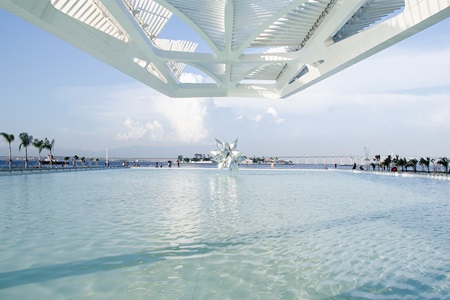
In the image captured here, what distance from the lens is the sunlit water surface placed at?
3.48 metres

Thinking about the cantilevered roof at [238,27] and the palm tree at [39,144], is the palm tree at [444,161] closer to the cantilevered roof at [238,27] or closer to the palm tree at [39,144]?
the cantilevered roof at [238,27]

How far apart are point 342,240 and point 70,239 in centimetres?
400

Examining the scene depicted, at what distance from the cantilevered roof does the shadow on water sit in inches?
321

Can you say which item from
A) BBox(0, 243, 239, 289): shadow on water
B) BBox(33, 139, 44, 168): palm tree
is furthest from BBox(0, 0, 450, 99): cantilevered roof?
BBox(33, 139, 44, 168): palm tree

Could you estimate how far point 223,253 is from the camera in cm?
469

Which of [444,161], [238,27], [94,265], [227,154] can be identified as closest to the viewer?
[94,265]

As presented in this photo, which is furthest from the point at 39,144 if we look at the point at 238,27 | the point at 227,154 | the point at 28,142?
the point at 238,27

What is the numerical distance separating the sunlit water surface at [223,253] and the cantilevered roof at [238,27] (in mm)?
6065

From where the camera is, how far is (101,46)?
48.5ft

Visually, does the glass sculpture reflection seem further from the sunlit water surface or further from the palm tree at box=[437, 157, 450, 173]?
the palm tree at box=[437, 157, 450, 173]

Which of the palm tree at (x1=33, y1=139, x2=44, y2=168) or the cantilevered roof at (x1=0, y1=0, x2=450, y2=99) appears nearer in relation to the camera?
the cantilevered roof at (x1=0, y1=0, x2=450, y2=99)

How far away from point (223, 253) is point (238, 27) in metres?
Result: 13.1

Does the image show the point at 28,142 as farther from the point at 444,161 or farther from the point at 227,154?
the point at 444,161

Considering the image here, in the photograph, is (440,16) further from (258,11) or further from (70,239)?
(70,239)
